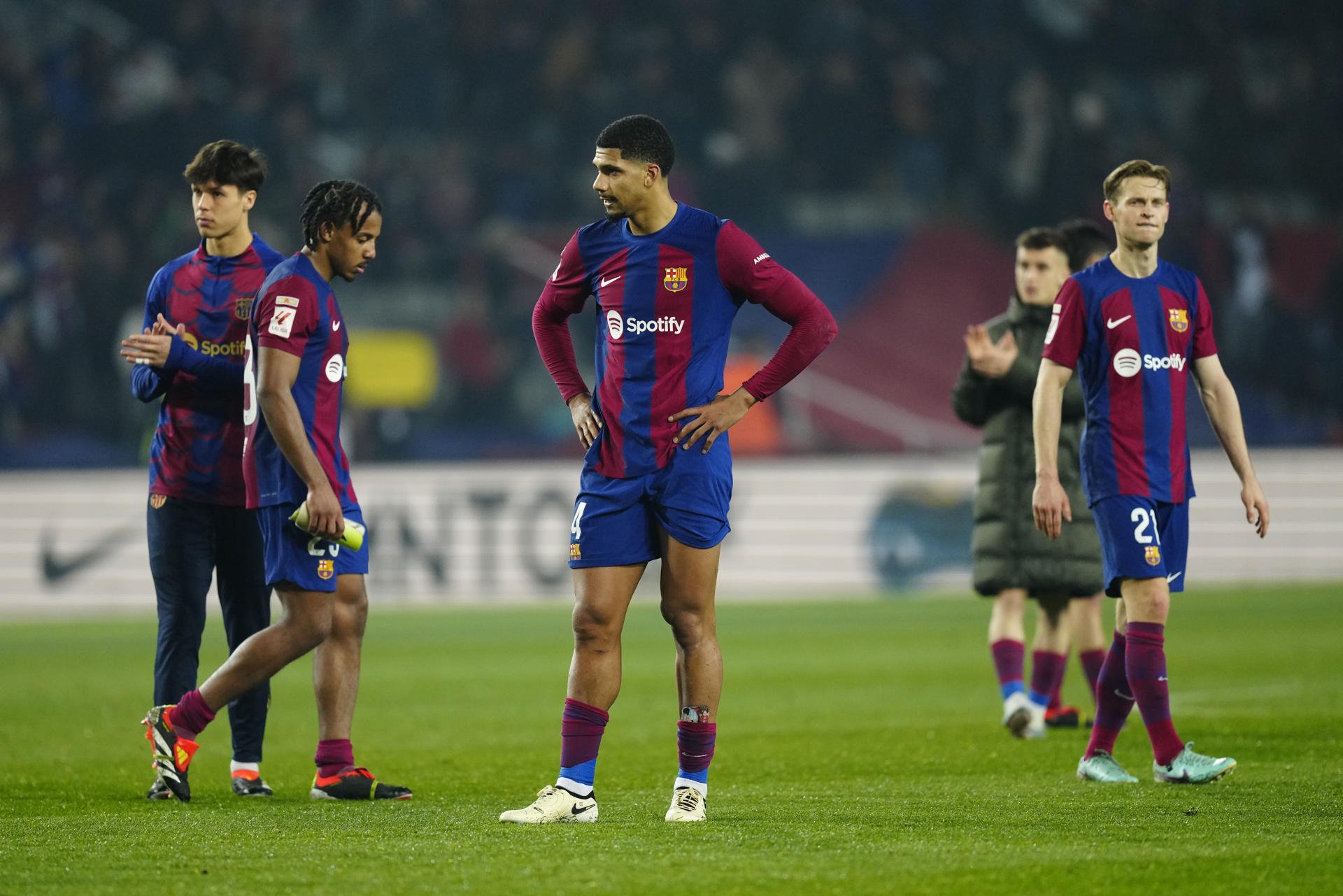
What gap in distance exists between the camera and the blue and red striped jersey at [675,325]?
15.1 ft

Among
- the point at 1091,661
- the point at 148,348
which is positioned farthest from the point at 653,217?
the point at 1091,661

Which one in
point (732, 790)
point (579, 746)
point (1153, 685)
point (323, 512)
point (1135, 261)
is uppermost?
point (1135, 261)

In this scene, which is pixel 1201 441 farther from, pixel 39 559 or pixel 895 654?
pixel 39 559

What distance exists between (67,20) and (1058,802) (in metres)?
19.9

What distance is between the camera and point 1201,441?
18141mm

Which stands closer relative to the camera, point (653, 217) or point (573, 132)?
point (653, 217)

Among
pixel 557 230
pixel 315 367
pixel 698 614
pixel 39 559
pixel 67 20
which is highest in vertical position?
pixel 67 20

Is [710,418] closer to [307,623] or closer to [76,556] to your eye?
[307,623]

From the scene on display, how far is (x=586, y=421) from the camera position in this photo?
470 centimetres

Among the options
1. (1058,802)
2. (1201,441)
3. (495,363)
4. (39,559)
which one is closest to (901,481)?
(1201,441)

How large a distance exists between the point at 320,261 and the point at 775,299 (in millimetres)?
1520

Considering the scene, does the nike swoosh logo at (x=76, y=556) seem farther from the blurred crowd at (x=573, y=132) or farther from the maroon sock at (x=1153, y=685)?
the maroon sock at (x=1153, y=685)

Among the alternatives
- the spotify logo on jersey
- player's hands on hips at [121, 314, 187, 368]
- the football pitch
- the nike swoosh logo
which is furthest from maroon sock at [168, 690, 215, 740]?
the nike swoosh logo

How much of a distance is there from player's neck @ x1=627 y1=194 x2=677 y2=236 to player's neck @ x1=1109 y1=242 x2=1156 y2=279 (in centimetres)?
162
